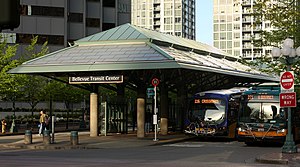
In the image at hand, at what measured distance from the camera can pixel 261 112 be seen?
2611 centimetres

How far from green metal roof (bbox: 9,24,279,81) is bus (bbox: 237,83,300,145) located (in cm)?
237

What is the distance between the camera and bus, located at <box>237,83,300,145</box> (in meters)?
25.2

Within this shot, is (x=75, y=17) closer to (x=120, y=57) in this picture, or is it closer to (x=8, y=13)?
(x=120, y=57)

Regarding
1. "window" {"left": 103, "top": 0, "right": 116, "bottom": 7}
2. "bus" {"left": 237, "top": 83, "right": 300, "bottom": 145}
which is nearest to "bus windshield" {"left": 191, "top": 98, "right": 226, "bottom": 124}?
"bus" {"left": 237, "top": 83, "right": 300, "bottom": 145}

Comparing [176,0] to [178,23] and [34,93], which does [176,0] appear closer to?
[178,23]

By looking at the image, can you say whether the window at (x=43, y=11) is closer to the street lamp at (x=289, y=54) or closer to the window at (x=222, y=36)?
the street lamp at (x=289, y=54)

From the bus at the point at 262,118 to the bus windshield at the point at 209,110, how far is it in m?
3.67

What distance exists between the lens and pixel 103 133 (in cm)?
3447

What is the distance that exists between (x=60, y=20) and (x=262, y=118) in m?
53.6

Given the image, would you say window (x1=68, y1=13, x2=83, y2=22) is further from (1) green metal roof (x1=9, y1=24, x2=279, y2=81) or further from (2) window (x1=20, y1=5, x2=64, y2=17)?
(1) green metal roof (x1=9, y1=24, x2=279, y2=81)

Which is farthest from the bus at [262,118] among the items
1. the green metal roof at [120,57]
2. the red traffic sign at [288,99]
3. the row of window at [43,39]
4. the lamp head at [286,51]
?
the row of window at [43,39]

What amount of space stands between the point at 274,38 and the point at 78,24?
181 feet

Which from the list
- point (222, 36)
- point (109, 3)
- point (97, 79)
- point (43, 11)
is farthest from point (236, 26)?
point (97, 79)

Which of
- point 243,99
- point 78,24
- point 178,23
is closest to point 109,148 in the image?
point 243,99
